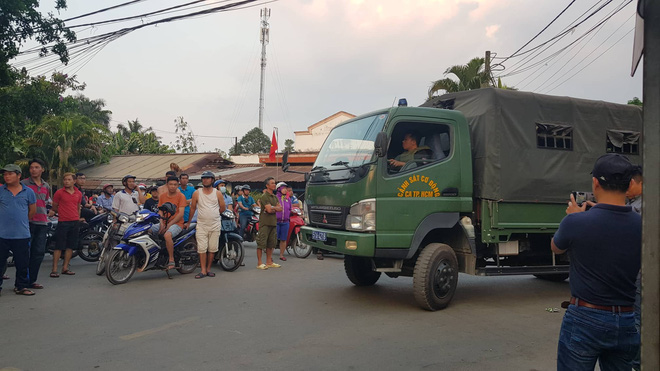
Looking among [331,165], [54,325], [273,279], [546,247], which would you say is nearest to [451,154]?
[331,165]

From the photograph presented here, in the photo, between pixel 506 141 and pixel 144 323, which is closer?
pixel 144 323

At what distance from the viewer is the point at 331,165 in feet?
20.1

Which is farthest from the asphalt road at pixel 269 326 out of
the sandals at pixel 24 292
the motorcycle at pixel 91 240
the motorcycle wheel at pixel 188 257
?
the motorcycle at pixel 91 240

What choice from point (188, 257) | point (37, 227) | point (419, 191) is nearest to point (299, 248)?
point (188, 257)

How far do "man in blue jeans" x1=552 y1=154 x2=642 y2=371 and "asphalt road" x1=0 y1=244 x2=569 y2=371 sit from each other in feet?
5.45

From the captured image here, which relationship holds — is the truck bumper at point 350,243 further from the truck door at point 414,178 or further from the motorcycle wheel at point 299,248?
the motorcycle wheel at point 299,248

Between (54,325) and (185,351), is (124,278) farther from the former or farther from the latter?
(185,351)

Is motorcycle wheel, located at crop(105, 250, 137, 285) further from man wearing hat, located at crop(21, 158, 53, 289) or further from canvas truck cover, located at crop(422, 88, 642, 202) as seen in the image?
canvas truck cover, located at crop(422, 88, 642, 202)

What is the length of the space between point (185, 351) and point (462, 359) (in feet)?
8.13

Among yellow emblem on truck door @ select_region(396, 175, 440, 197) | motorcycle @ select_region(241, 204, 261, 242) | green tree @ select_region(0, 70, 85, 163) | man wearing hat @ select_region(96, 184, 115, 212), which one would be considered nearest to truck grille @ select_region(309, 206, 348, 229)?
yellow emblem on truck door @ select_region(396, 175, 440, 197)

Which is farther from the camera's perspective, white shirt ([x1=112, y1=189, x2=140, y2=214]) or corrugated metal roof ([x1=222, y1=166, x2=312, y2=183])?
corrugated metal roof ([x1=222, y1=166, x2=312, y2=183])

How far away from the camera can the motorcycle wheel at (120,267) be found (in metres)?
6.92

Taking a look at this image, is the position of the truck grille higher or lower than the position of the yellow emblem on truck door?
lower

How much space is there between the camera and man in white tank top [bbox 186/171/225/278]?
756 centimetres
